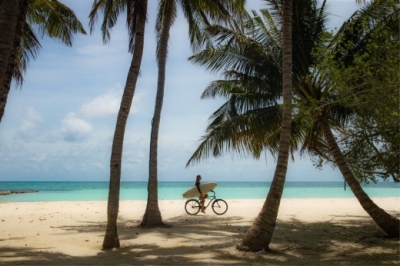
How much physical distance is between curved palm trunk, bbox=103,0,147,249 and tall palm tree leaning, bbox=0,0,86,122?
2810 mm

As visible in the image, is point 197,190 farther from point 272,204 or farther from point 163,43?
point 272,204

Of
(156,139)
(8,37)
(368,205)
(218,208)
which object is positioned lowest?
(218,208)

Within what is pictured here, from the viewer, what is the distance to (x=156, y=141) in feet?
52.0

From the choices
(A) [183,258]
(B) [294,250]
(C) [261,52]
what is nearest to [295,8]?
(C) [261,52]

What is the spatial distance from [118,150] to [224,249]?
12.1 feet

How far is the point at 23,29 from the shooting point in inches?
344

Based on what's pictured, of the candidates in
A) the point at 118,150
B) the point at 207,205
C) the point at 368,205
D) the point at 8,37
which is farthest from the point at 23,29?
the point at 207,205

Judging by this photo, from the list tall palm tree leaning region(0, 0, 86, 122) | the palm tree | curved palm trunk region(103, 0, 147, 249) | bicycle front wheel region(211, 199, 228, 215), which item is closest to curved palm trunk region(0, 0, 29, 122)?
tall palm tree leaning region(0, 0, 86, 122)

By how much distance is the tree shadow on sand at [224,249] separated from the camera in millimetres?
9289

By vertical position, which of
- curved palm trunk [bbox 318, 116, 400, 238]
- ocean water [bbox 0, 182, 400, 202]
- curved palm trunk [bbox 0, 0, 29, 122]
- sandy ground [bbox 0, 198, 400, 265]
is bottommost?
ocean water [bbox 0, 182, 400, 202]

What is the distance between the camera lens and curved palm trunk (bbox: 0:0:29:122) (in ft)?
25.7

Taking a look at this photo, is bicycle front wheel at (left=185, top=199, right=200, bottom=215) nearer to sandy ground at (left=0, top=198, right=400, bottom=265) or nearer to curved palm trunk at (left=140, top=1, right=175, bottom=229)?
sandy ground at (left=0, top=198, right=400, bottom=265)

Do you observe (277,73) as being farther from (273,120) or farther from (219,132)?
(219,132)

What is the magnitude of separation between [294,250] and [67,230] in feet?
26.6
